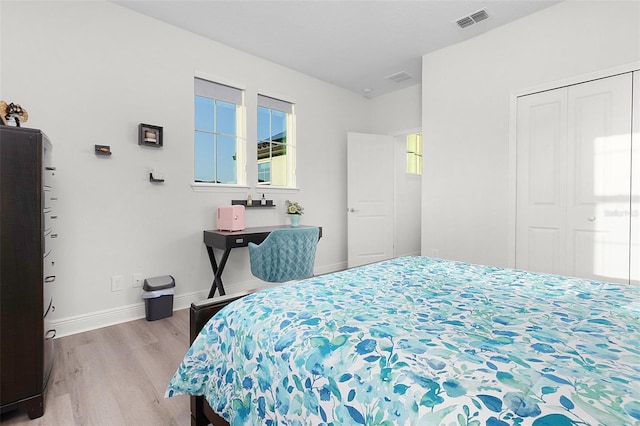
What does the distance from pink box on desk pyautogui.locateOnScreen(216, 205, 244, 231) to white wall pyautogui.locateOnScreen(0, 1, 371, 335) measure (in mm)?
185

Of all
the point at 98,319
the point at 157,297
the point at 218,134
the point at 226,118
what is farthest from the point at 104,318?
the point at 226,118

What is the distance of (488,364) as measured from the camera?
2.29ft

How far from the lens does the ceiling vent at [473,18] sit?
9.64 ft

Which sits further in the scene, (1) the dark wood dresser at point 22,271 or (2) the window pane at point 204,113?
(2) the window pane at point 204,113

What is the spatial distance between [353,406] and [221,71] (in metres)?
3.54

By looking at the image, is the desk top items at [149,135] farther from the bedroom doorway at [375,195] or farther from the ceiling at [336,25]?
the bedroom doorway at [375,195]

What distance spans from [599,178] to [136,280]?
4.12 metres

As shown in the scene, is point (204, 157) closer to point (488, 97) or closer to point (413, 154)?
point (488, 97)

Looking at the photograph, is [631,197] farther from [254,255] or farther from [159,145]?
[159,145]

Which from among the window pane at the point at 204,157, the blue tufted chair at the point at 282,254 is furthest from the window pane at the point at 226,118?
the blue tufted chair at the point at 282,254

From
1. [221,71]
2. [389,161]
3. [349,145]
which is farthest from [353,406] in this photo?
[389,161]

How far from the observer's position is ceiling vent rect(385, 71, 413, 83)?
4.17 m

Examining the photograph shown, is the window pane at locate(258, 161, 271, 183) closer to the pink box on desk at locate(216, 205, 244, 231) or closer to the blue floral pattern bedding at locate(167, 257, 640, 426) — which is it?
the pink box on desk at locate(216, 205, 244, 231)

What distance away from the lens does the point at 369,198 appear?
473 centimetres
